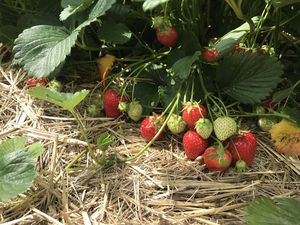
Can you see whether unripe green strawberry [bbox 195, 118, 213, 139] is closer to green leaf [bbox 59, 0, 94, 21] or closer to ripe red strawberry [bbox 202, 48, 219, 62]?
ripe red strawberry [bbox 202, 48, 219, 62]

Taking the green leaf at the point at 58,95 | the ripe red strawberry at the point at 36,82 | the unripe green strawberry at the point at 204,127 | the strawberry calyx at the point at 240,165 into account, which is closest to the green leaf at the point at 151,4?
the green leaf at the point at 58,95

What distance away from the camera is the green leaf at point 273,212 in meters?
1.04

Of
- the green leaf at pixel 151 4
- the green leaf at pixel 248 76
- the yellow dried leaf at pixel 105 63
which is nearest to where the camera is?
the green leaf at pixel 151 4

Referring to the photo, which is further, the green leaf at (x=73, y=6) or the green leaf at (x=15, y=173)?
the green leaf at (x=73, y=6)

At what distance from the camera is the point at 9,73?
1688 millimetres

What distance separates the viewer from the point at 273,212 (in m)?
1.07

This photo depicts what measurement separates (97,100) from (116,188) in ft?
1.07

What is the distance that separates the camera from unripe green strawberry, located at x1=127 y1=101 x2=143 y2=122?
1407 millimetres

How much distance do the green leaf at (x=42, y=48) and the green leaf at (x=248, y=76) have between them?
15.8 inches

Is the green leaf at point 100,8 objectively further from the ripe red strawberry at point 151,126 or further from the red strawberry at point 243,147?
the red strawberry at point 243,147

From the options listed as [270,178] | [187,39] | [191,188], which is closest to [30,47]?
[187,39]

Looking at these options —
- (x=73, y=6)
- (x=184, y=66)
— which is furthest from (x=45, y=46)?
(x=184, y=66)

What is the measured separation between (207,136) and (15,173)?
17.7 inches

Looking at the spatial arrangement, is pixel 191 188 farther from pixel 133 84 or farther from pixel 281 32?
pixel 281 32
